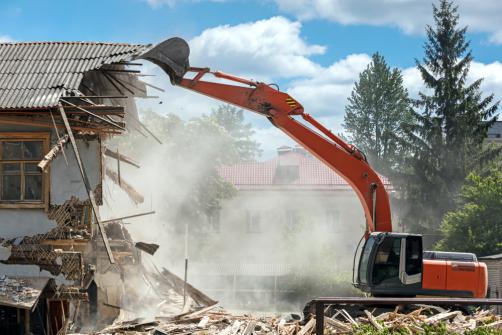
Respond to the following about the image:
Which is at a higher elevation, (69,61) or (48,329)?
(69,61)

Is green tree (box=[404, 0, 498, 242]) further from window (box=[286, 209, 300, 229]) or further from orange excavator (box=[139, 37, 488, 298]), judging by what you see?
orange excavator (box=[139, 37, 488, 298])

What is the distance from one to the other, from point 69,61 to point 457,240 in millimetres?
22742

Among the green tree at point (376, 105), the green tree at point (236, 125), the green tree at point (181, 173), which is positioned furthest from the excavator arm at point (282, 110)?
the green tree at point (236, 125)

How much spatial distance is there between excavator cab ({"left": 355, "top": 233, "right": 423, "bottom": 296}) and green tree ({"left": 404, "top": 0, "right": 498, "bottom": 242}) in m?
33.6

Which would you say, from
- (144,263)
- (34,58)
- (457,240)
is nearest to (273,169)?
(457,240)

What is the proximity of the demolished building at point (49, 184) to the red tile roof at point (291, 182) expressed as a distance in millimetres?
36426

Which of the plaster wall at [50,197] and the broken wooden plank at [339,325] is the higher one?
the plaster wall at [50,197]

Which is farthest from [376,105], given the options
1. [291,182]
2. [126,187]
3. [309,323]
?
[309,323]

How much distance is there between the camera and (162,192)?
134 ft

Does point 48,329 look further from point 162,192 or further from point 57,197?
point 162,192

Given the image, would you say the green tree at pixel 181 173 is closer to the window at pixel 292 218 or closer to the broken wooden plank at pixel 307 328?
the window at pixel 292 218

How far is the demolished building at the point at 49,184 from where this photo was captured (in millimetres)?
18047

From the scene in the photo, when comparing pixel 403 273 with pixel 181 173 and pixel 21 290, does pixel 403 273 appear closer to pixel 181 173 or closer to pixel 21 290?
pixel 21 290

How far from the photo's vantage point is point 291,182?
2271 inches
